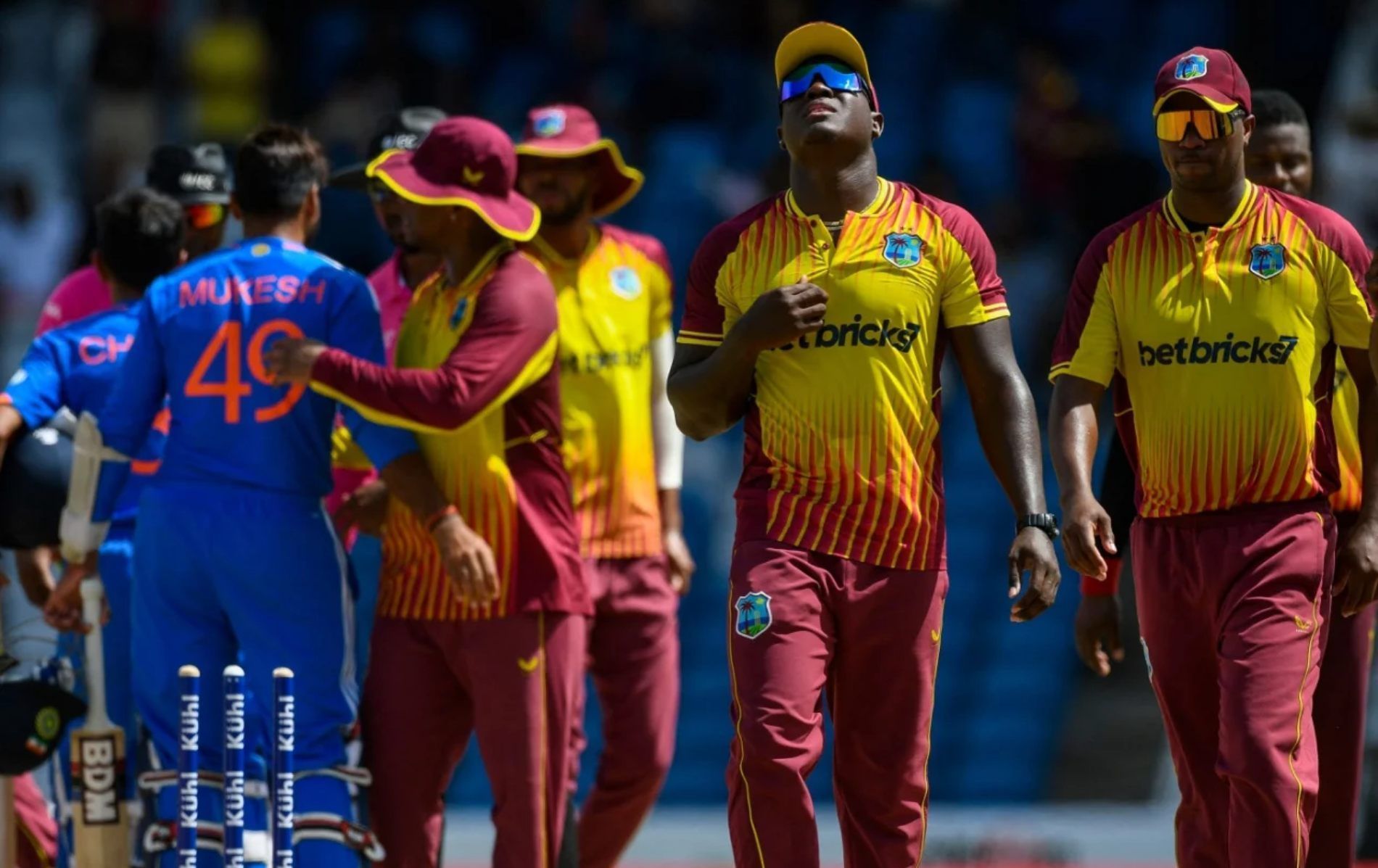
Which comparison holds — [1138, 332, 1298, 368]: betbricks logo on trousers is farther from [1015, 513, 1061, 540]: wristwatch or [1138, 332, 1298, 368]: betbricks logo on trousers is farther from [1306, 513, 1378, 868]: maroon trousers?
[1306, 513, 1378, 868]: maroon trousers

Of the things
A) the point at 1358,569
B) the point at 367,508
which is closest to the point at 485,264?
the point at 367,508

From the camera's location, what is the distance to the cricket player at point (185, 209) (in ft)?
26.3

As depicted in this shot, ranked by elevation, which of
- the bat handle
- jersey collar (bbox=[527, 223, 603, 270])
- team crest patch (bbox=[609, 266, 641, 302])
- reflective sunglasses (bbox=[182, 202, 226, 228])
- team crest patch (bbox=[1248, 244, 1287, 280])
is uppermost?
reflective sunglasses (bbox=[182, 202, 226, 228])

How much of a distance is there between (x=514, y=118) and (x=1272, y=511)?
36.6ft

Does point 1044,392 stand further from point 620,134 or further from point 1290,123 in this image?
point 1290,123

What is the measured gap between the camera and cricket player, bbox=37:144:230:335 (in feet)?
26.3

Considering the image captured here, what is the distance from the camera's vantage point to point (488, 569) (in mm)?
6746

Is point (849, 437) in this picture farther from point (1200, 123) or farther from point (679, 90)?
point (679, 90)

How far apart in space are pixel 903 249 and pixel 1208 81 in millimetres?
965

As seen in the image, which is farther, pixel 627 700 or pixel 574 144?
pixel 574 144

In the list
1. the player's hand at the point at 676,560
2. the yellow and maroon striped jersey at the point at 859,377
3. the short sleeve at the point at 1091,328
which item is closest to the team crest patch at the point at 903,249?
the yellow and maroon striped jersey at the point at 859,377

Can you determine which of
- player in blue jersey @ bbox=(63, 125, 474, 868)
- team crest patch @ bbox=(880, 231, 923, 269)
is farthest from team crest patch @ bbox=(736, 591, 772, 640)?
player in blue jersey @ bbox=(63, 125, 474, 868)

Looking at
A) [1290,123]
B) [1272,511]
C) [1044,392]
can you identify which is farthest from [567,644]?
[1044,392]

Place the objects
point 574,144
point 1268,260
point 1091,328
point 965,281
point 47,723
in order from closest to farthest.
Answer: point 965,281 → point 1268,260 → point 1091,328 → point 47,723 → point 574,144
